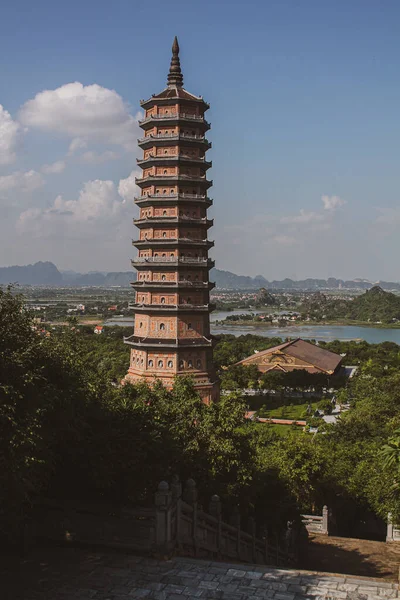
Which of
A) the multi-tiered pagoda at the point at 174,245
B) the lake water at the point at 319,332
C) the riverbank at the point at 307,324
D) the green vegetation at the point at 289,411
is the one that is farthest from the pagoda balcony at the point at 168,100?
the riverbank at the point at 307,324

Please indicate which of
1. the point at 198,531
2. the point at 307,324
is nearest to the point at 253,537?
the point at 198,531

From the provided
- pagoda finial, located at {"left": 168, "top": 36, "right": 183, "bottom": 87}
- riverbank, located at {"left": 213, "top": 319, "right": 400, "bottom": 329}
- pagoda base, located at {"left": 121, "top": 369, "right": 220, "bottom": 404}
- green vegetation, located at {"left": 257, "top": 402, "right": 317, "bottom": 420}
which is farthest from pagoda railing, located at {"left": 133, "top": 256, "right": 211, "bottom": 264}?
riverbank, located at {"left": 213, "top": 319, "right": 400, "bottom": 329}

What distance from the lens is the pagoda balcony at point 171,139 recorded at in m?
28.2

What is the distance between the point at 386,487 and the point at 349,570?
108 inches

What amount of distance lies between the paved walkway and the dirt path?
592cm

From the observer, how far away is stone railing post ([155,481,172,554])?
38.7 feet

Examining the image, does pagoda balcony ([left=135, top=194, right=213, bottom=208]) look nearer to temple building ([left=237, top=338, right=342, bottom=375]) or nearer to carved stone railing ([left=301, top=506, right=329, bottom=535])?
carved stone railing ([left=301, top=506, right=329, bottom=535])

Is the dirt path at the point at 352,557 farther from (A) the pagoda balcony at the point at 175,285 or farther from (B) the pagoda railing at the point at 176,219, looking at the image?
(B) the pagoda railing at the point at 176,219

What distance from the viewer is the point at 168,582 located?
35.0 ft

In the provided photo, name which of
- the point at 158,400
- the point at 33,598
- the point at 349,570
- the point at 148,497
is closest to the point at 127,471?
the point at 148,497

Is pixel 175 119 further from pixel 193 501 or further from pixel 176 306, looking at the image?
pixel 193 501

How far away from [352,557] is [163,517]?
8.42 metres

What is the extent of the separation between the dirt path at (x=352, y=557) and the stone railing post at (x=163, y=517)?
6932mm

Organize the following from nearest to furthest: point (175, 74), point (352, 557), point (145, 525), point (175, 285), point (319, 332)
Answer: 1. point (145, 525)
2. point (352, 557)
3. point (175, 285)
4. point (175, 74)
5. point (319, 332)
